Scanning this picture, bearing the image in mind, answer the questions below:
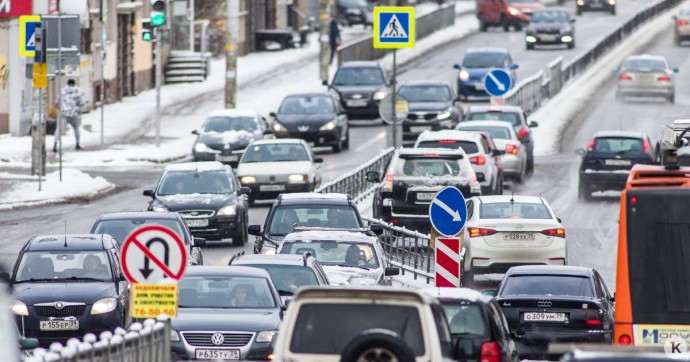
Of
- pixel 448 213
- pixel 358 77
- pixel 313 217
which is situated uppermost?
pixel 448 213

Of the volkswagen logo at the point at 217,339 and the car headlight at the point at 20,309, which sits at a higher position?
the volkswagen logo at the point at 217,339

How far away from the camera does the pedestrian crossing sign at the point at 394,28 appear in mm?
35469

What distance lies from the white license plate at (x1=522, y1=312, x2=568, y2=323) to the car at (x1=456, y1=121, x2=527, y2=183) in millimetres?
19534

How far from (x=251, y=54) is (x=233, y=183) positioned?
41.7 m

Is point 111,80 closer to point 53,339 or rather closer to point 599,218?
point 599,218

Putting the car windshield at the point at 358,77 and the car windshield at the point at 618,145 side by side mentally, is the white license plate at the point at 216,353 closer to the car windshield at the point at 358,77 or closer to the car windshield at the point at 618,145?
the car windshield at the point at 618,145

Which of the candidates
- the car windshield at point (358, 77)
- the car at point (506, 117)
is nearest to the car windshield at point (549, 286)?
the car at point (506, 117)

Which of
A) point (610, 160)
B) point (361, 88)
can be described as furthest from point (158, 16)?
point (610, 160)

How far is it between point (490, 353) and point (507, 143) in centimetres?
2418

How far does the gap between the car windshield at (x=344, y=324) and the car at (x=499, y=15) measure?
7180cm

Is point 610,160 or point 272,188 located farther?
point 610,160

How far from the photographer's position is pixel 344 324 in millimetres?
13062

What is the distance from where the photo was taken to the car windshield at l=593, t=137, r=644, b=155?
37.7 meters

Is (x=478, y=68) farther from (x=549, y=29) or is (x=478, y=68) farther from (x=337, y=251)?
(x=337, y=251)
